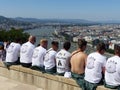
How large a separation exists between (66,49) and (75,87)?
102 cm

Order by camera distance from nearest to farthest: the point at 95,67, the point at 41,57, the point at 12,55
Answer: the point at 95,67 < the point at 41,57 < the point at 12,55

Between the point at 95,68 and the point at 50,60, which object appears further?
the point at 50,60

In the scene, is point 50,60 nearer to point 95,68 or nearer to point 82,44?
point 82,44

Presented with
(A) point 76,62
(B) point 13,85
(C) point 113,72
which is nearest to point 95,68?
(C) point 113,72

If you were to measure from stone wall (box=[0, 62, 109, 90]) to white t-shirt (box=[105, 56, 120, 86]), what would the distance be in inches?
8.5

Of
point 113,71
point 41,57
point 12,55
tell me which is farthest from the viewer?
point 12,55

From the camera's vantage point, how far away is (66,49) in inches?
299

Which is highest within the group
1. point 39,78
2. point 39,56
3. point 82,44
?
point 82,44

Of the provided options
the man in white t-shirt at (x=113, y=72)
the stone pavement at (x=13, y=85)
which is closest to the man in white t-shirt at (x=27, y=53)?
the stone pavement at (x=13, y=85)

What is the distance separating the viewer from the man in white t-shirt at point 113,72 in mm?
6297

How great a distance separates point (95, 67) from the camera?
21.8 feet

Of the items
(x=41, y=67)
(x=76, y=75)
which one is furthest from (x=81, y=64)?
(x=41, y=67)

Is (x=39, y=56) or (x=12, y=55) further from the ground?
(x=39, y=56)

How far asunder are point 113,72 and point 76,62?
38.7 inches
